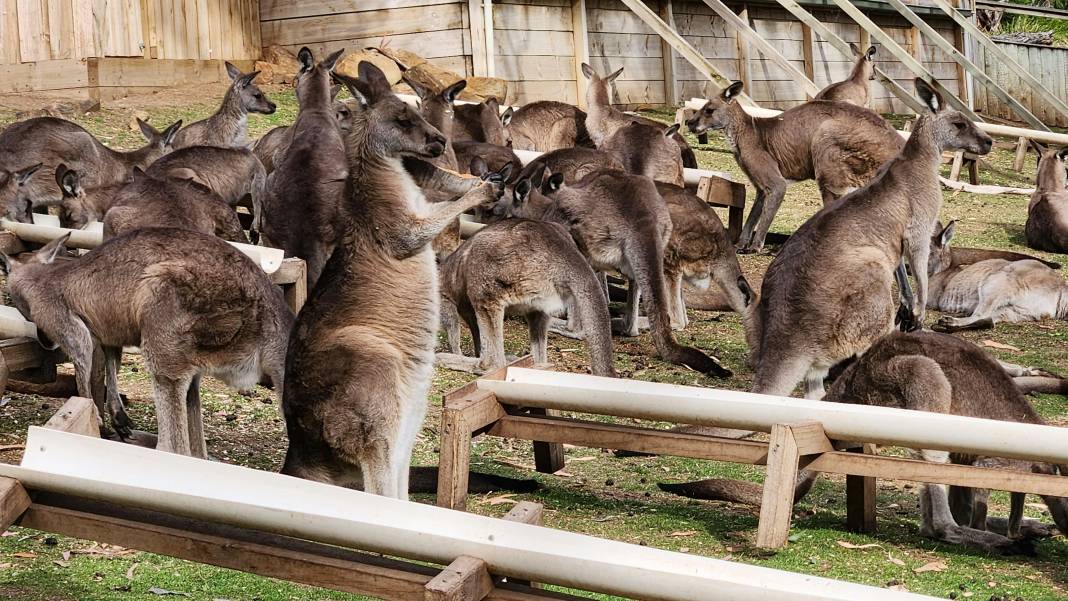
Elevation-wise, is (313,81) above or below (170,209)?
above

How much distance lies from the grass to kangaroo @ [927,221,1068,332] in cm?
87

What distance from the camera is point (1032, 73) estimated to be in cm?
2164

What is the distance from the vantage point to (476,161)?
8.27 metres

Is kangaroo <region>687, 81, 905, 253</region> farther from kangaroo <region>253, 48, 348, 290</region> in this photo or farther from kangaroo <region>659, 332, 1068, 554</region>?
kangaroo <region>659, 332, 1068, 554</region>

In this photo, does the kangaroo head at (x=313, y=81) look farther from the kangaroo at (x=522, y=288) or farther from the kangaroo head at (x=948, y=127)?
the kangaroo head at (x=948, y=127)

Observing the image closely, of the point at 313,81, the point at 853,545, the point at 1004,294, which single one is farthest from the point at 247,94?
the point at 853,545

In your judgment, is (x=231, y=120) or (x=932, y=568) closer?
(x=932, y=568)

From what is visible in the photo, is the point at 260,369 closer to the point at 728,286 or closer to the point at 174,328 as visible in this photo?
the point at 174,328

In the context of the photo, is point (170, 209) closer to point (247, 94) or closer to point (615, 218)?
point (615, 218)

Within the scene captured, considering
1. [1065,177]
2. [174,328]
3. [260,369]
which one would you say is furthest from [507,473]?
[1065,177]

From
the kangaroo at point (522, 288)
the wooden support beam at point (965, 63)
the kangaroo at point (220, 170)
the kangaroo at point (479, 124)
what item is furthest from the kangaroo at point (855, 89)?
the kangaroo at point (522, 288)

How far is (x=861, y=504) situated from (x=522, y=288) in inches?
102

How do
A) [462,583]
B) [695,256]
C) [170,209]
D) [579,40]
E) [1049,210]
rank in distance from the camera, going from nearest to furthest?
[462,583] → [170,209] → [695,256] → [1049,210] → [579,40]

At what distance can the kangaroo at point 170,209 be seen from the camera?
6863 millimetres
